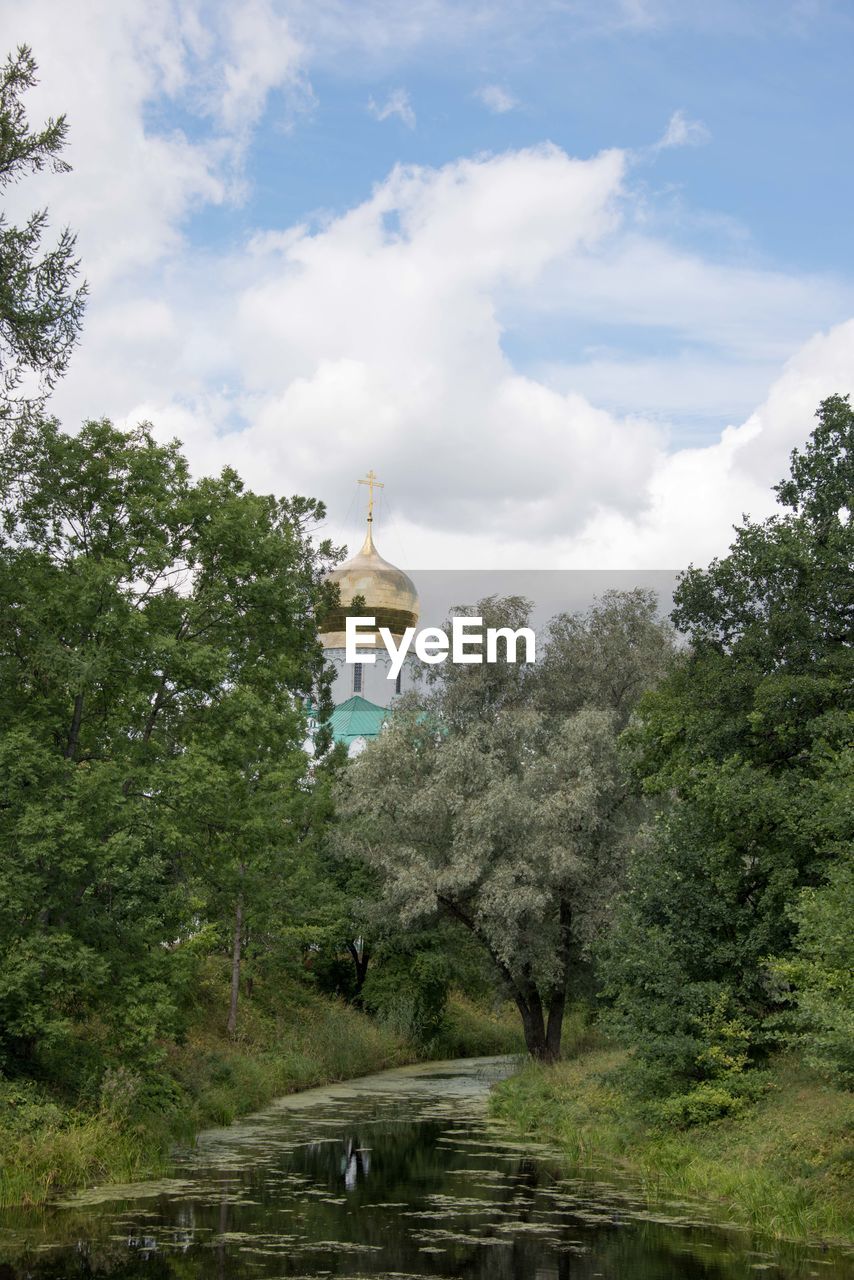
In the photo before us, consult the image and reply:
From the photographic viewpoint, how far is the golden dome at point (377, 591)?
7406 centimetres

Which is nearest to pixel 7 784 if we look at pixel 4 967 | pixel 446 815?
pixel 4 967

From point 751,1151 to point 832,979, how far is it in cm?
411

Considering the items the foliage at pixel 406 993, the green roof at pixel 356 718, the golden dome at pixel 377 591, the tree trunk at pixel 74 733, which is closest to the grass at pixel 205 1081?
the foliage at pixel 406 993

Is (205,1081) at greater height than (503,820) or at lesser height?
lesser

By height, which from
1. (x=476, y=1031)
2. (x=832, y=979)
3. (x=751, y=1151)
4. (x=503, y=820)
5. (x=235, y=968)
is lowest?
(x=476, y=1031)

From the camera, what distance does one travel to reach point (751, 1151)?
18.5 metres

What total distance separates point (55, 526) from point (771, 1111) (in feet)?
46.7

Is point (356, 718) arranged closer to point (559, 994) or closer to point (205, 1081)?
point (559, 994)

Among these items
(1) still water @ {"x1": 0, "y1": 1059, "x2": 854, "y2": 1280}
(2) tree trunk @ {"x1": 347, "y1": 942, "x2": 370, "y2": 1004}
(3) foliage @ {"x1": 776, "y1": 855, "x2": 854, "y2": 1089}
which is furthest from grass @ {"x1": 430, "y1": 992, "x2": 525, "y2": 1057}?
(3) foliage @ {"x1": 776, "y1": 855, "x2": 854, "y2": 1089}

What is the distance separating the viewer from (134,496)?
21594 mm

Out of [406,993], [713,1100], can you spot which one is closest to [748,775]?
[713,1100]

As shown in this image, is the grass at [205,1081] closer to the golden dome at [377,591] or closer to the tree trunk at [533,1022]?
the tree trunk at [533,1022]

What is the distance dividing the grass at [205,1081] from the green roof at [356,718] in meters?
27.2

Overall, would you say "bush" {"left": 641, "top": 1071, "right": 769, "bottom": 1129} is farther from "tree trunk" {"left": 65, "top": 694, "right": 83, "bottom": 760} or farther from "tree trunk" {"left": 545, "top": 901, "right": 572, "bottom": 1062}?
"tree trunk" {"left": 545, "top": 901, "right": 572, "bottom": 1062}
